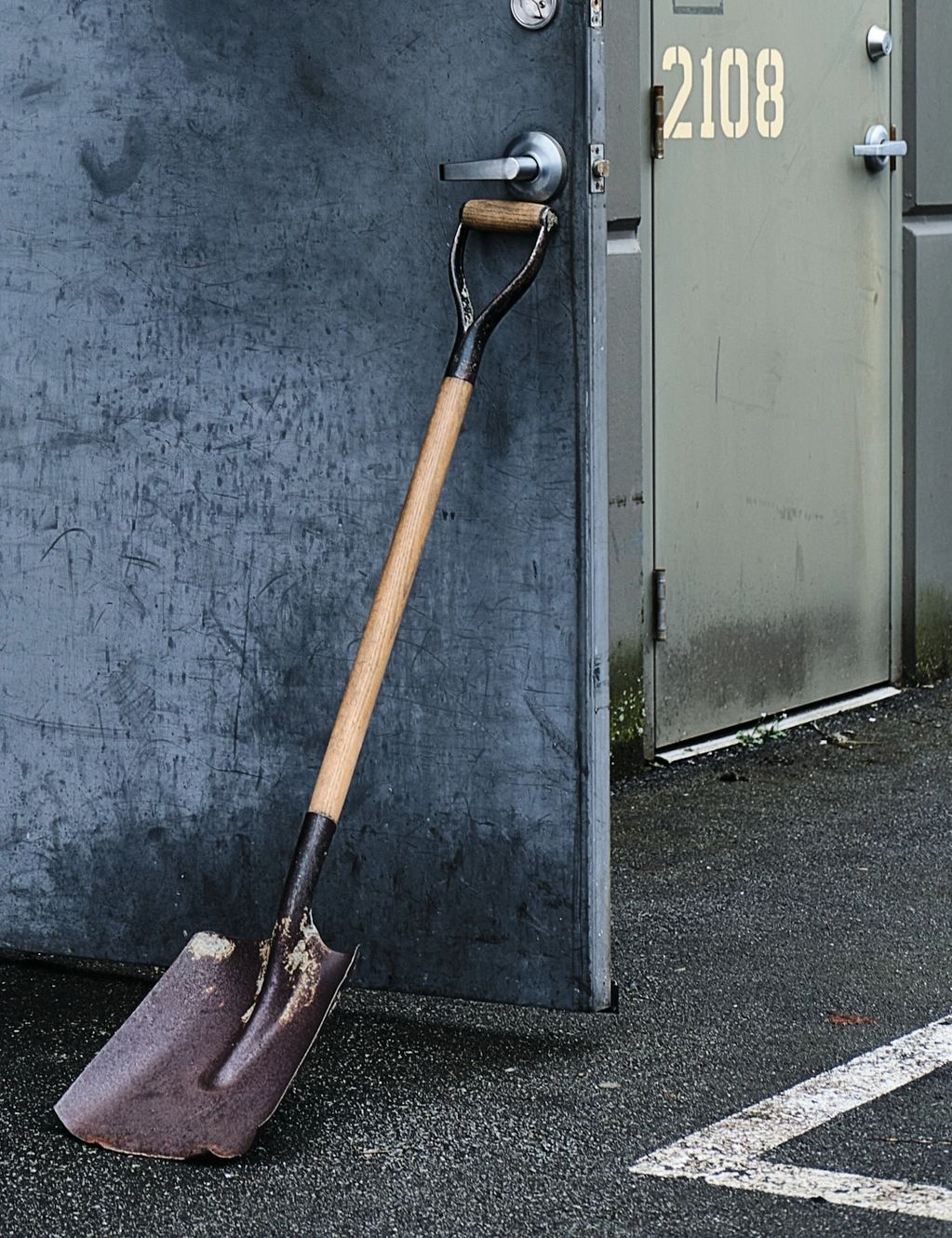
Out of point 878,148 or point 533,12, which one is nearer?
point 533,12

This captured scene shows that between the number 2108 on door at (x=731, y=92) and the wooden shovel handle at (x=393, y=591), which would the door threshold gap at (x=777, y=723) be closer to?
the number 2108 on door at (x=731, y=92)

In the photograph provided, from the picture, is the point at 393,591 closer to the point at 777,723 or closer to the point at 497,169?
the point at 497,169

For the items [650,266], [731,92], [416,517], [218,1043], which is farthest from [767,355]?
[218,1043]

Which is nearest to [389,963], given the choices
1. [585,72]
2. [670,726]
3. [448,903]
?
[448,903]

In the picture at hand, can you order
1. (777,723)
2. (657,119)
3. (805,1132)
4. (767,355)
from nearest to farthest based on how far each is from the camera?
(805,1132), (657,119), (767,355), (777,723)

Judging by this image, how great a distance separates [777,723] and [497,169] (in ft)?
8.59

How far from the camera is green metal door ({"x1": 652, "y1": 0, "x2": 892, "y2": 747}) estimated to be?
4703 mm

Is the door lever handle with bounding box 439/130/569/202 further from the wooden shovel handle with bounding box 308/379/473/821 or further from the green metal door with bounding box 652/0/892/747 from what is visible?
the green metal door with bounding box 652/0/892/747

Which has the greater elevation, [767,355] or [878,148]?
[878,148]

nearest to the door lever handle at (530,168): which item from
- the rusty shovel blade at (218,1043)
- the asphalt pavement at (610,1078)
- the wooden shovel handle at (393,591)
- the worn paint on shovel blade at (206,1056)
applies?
the wooden shovel handle at (393,591)

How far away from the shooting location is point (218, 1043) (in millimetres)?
2676

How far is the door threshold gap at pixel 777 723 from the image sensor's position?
4.84 m

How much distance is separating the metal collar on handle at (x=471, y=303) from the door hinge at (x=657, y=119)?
6.17 feet

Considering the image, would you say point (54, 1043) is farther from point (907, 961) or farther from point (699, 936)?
point (907, 961)
